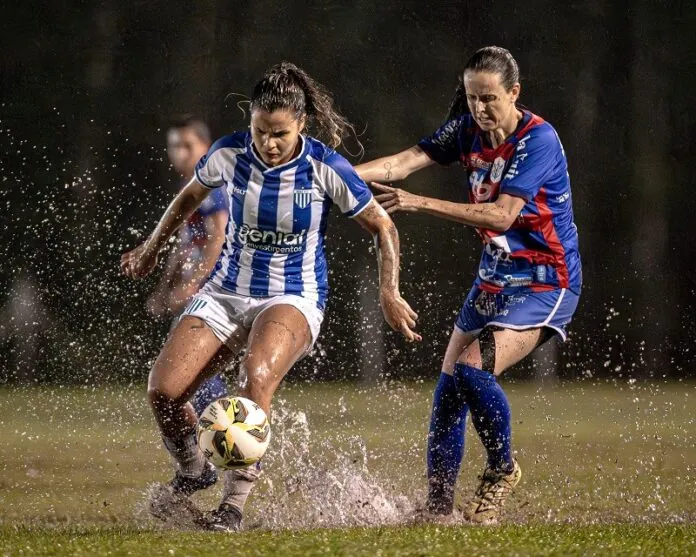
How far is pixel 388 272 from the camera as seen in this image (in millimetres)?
4605

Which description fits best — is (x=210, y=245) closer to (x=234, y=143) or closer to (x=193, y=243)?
(x=193, y=243)

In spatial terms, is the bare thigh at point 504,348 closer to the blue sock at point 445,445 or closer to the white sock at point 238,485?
the blue sock at point 445,445

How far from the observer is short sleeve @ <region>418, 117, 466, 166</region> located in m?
5.19

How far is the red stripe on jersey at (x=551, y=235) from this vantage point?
487 centimetres

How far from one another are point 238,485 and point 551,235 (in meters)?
1.59

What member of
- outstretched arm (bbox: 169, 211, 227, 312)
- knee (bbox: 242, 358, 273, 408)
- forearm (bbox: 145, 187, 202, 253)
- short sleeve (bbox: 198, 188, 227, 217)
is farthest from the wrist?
short sleeve (bbox: 198, 188, 227, 217)

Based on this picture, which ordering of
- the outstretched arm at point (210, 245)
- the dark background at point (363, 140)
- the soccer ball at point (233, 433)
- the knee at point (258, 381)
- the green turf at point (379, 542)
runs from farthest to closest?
1. the dark background at point (363, 140)
2. the outstretched arm at point (210, 245)
3. the knee at point (258, 381)
4. the soccer ball at point (233, 433)
5. the green turf at point (379, 542)

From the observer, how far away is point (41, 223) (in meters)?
9.09

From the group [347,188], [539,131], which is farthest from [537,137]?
[347,188]

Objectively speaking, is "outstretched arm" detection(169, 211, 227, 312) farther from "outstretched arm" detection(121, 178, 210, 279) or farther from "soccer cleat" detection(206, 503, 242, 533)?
"soccer cleat" detection(206, 503, 242, 533)

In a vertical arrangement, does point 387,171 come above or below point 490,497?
above

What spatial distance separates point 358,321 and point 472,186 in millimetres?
4362

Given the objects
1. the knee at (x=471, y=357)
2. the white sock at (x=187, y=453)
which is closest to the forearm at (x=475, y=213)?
the knee at (x=471, y=357)

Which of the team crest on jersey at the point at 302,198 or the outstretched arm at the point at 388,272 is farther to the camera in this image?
the team crest on jersey at the point at 302,198
